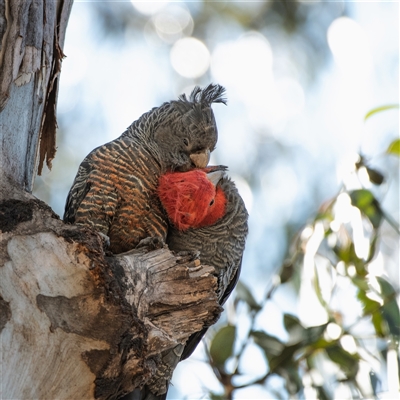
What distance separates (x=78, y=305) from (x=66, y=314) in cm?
5

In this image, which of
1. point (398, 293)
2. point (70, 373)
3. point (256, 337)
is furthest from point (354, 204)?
point (70, 373)

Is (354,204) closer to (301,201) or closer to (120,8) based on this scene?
(301,201)

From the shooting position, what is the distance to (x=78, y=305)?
2182 mm

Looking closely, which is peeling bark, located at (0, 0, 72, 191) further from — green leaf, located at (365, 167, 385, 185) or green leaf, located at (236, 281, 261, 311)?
green leaf, located at (365, 167, 385, 185)

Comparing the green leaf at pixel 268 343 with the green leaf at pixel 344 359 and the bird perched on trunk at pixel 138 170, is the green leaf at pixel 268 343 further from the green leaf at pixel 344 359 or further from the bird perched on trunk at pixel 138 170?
the bird perched on trunk at pixel 138 170

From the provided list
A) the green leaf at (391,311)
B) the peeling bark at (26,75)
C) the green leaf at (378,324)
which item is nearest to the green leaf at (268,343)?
the green leaf at (378,324)

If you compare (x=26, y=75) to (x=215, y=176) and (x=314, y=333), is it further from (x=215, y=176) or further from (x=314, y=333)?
(x=314, y=333)

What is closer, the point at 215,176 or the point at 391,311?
the point at 215,176

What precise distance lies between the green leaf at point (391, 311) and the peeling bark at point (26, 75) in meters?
2.24

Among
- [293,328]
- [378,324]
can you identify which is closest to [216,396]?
[293,328]

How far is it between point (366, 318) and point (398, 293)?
0.30 m

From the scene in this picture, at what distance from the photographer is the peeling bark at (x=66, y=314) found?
212 cm

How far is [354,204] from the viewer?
3967 mm

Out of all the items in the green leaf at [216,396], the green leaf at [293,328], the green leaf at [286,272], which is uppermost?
the green leaf at [286,272]
